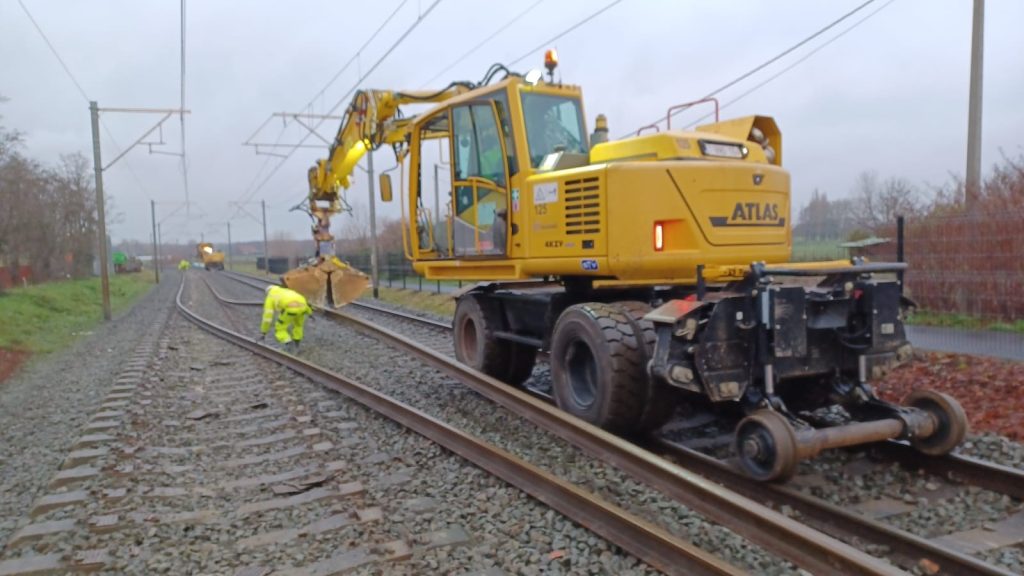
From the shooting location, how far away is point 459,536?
13.3 feet

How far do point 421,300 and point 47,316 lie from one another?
1105cm

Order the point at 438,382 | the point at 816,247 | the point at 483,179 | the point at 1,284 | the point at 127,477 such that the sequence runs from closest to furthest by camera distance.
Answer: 1. the point at 127,477
2. the point at 483,179
3. the point at 438,382
4. the point at 816,247
5. the point at 1,284

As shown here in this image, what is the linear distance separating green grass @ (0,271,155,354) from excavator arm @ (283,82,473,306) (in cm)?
558

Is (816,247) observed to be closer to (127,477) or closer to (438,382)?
(438,382)

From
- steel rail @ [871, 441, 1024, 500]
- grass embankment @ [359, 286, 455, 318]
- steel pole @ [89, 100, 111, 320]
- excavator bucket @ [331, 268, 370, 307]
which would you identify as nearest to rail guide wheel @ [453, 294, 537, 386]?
steel rail @ [871, 441, 1024, 500]

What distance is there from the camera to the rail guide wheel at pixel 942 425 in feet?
15.2

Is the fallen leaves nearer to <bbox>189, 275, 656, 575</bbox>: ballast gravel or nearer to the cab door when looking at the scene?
<bbox>189, 275, 656, 575</bbox>: ballast gravel

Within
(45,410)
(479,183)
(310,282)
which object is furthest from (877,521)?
(310,282)

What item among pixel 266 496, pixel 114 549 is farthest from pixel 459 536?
pixel 114 549

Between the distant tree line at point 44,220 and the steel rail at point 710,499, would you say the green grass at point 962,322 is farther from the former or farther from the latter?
the distant tree line at point 44,220

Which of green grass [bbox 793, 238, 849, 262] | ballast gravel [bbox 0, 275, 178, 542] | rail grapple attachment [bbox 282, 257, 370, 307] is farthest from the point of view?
rail grapple attachment [bbox 282, 257, 370, 307]

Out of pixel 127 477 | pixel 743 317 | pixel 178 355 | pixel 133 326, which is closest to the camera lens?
pixel 743 317

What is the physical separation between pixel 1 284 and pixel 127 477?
2614 cm

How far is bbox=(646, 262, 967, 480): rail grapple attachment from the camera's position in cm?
446
